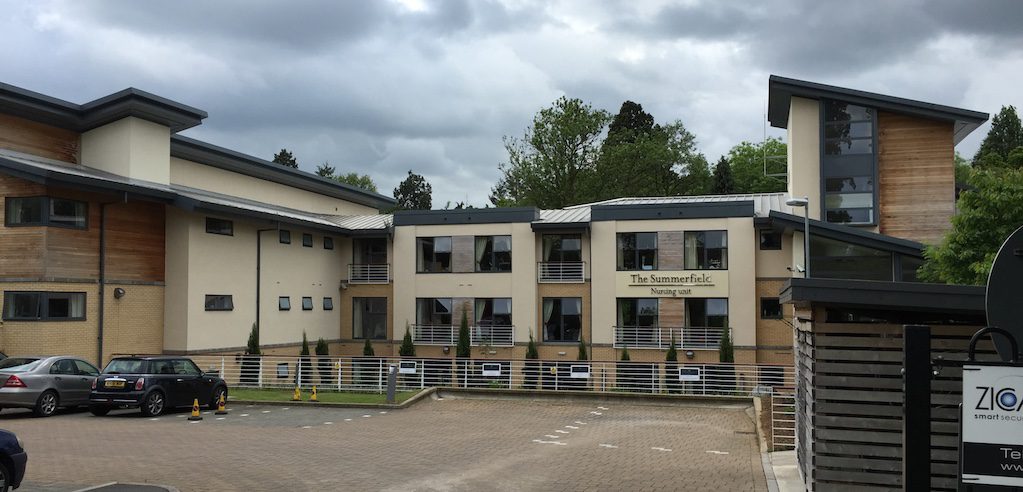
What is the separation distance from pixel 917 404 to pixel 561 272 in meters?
31.4

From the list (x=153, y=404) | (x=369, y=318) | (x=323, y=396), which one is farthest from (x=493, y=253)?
(x=153, y=404)

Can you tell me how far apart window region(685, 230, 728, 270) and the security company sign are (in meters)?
29.9

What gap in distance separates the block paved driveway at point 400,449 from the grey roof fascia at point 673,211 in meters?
12.3

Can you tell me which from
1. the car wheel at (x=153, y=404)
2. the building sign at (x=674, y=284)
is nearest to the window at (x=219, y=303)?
the car wheel at (x=153, y=404)

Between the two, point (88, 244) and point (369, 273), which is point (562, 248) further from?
point (88, 244)

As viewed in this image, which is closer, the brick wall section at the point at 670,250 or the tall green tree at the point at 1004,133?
the brick wall section at the point at 670,250

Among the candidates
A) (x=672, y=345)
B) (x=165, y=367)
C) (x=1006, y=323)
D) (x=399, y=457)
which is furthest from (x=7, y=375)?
(x=672, y=345)

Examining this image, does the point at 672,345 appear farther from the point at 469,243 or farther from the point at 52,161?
the point at 52,161

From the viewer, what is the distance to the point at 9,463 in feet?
31.7

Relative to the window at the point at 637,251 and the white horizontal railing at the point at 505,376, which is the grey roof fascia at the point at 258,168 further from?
the window at the point at 637,251

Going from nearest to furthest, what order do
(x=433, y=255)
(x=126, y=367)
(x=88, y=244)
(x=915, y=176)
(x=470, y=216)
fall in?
(x=126, y=367), (x=88, y=244), (x=915, y=176), (x=470, y=216), (x=433, y=255)

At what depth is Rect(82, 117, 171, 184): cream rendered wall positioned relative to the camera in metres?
30.6

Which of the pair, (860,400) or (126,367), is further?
(126,367)

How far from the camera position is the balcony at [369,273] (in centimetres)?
3916
